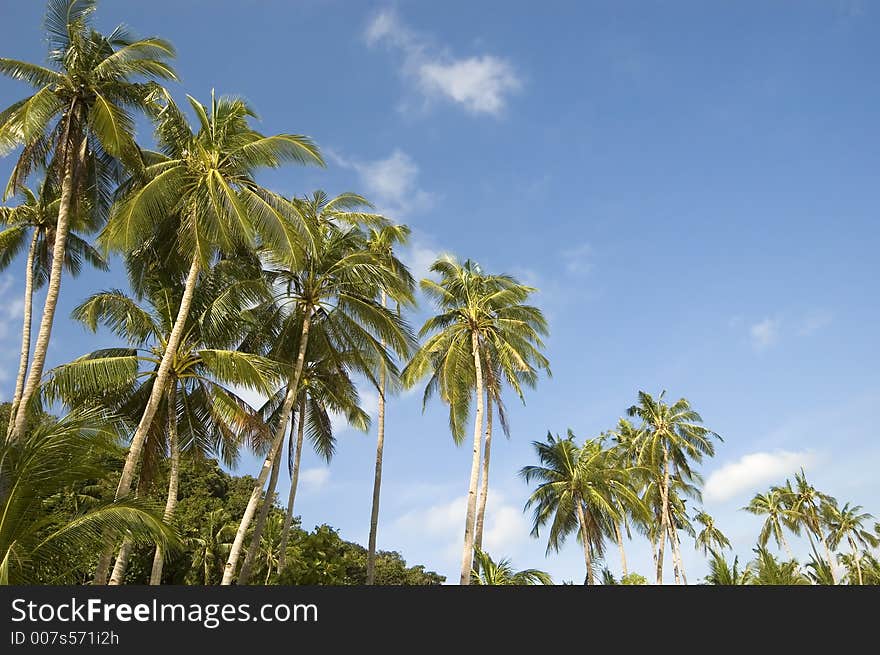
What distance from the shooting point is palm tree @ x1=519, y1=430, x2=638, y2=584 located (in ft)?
110

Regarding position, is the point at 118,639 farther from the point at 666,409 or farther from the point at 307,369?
the point at 666,409

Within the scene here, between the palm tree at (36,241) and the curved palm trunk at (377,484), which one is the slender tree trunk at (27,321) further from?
the curved palm trunk at (377,484)

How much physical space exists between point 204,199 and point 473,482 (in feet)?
40.8

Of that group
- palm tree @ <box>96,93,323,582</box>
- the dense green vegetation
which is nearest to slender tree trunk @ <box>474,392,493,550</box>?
the dense green vegetation

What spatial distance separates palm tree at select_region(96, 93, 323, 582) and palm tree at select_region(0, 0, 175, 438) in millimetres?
1036

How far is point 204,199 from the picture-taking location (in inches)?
690

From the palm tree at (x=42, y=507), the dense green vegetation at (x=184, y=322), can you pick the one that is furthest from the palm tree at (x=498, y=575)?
the palm tree at (x=42, y=507)

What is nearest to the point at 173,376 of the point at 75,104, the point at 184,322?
the point at 184,322

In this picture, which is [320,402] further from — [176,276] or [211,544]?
[211,544]

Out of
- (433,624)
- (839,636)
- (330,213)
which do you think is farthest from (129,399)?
(839,636)

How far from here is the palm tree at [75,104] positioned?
54.7 feet

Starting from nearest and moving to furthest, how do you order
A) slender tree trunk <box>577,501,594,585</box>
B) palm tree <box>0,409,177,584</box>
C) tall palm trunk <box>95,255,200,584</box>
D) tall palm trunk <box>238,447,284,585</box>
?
palm tree <box>0,409,177,584</box> → tall palm trunk <box>95,255,200,584</box> → tall palm trunk <box>238,447,284,585</box> → slender tree trunk <box>577,501,594,585</box>

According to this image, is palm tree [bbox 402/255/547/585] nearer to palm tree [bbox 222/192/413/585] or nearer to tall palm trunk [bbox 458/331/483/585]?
tall palm trunk [bbox 458/331/483/585]

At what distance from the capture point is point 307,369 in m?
23.4
